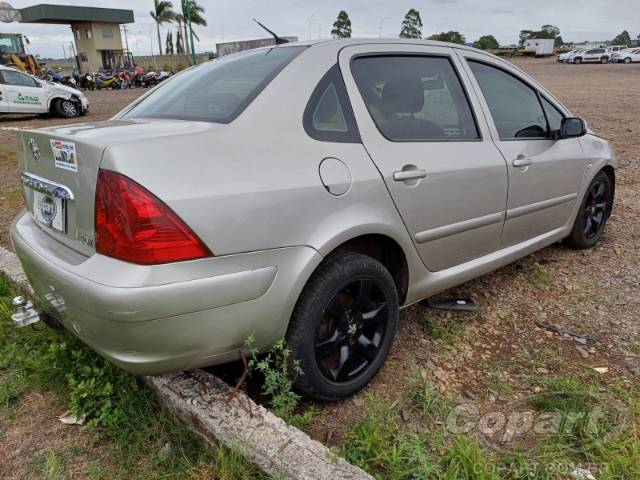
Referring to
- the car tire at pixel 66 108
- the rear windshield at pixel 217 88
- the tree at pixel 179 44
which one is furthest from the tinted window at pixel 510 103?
the tree at pixel 179 44

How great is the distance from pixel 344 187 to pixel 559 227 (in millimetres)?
2222

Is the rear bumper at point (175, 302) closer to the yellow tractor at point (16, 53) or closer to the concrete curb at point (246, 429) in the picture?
the concrete curb at point (246, 429)

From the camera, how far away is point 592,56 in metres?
→ 46.4

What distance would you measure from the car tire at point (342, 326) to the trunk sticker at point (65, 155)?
3.15ft

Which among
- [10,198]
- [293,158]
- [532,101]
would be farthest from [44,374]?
[10,198]

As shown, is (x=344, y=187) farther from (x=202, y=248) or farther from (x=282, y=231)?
(x=202, y=248)

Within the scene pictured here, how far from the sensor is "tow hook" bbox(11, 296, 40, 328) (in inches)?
86.5

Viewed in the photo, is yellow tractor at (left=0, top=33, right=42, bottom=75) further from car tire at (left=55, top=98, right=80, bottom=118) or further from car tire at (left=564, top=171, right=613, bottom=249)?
car tire at (left=564, top=171, right=613, bottom=249)

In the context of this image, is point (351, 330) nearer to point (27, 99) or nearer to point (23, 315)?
point (23, 315)

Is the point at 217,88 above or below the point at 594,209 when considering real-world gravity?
above

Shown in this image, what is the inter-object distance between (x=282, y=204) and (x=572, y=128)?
92.0 inches

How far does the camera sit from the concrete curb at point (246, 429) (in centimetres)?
167

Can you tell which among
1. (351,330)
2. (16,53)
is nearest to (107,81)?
(16,53)

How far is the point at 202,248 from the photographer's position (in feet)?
5.43
